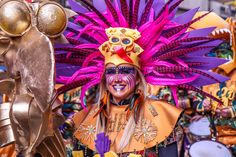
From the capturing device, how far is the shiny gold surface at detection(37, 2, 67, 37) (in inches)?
80.0

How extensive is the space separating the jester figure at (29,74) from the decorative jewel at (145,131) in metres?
1.24

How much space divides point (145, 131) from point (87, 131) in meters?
0.40

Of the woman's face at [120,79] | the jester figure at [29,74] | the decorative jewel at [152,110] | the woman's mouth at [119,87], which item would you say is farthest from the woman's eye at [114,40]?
the jester figure at [29,74]

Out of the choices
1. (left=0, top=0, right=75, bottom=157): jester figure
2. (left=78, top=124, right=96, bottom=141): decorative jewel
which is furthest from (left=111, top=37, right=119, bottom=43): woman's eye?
(left=0, top=0, right=75, bottom=157): jester figure

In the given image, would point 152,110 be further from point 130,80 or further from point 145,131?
point 130,80

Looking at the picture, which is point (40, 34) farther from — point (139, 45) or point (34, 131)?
point (139, 45)

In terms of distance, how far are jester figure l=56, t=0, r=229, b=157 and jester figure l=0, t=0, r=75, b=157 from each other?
3.89 feet

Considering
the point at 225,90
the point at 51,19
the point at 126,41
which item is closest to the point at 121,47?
the point at 126,41

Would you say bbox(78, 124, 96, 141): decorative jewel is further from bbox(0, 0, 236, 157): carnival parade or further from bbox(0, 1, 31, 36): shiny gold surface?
bbox(0, 1, 31, 36): shiny gold surface

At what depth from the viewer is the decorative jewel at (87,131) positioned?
11.0 feet

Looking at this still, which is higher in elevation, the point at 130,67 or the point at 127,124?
the point at 130,67

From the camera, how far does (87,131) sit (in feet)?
11.1

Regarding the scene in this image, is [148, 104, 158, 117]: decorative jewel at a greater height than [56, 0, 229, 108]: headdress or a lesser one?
lesser

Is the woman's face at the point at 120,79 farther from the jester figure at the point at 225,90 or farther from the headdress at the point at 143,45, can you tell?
the jester figure at the point at 225,90
